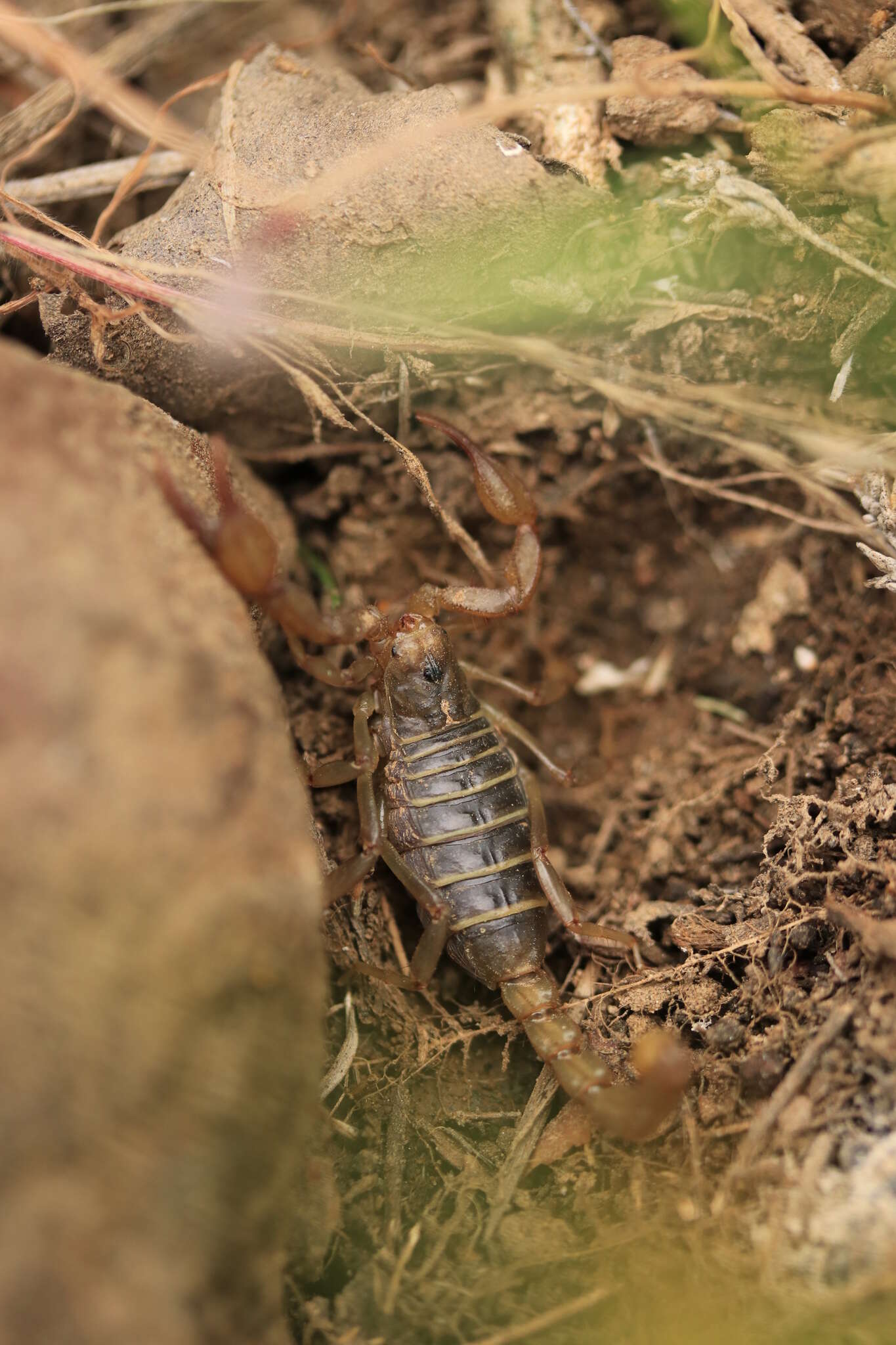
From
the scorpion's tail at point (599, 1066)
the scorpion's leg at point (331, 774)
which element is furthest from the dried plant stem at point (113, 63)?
the scorpion's tail at point (599, 1066)

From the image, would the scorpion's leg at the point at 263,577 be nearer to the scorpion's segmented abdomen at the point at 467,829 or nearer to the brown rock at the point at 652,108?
the scorpion's segmented abdomen at the point at 467,829

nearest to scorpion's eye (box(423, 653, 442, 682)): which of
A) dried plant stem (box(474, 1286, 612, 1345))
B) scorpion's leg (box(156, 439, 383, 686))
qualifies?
scorpion's leg (box(156, 439, 383, 686))

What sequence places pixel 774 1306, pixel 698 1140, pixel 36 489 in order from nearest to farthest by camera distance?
pixel 36 489
pixel 774 1306
pixel 698 1140

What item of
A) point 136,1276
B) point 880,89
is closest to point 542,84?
point 880,89

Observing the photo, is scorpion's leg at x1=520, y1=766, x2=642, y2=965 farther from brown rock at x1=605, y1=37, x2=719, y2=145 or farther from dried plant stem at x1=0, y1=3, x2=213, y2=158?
dried plant stem at x1=0, y1=3, x2=213, y2=158

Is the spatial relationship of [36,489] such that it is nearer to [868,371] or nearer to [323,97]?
[323,97]

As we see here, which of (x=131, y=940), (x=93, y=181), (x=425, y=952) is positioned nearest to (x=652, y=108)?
(x=93, y=181)
